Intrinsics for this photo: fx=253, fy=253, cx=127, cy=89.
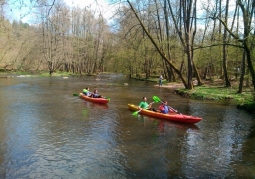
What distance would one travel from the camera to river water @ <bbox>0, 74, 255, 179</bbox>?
674 cm

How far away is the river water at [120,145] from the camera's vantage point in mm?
6742

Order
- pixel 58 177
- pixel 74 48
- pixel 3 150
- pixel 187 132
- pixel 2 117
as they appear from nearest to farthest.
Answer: pixel 58 177
pixel 3 150
pixel 187 132
pixel 2 117
pixel 74 48

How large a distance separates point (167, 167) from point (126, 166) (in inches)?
44.5

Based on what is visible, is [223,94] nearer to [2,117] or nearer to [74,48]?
[2,117]

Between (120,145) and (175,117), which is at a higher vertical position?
(175,117)

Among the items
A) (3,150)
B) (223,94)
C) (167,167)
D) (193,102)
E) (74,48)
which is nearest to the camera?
(167,167)

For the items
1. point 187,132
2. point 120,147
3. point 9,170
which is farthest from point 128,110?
point 9,170

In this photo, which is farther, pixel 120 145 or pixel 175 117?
pixel 175 117

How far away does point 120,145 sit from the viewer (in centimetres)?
865

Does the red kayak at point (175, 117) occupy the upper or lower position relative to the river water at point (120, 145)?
upper

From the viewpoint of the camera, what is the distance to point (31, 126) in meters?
10.9

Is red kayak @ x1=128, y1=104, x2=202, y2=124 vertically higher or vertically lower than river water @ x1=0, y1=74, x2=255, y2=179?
higher

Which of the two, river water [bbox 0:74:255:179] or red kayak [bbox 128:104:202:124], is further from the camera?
red kayak [bbox 128:104:202:124]

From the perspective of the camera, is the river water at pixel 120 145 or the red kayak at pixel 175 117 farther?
the red kayak at pixel 175 117
